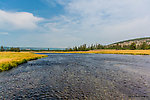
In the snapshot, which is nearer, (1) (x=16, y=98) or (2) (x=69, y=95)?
(1) (x=16, y=98)

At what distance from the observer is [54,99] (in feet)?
38.7

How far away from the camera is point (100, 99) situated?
11586mm

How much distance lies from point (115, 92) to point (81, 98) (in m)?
5.60

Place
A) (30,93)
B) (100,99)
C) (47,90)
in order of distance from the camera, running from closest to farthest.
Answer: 1. (100,99)
2. (30,93)
3. (47,90)

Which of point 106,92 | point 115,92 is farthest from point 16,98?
point 115,92

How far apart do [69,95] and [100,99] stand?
171 inches

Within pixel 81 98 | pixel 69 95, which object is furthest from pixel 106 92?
pixel 69 95

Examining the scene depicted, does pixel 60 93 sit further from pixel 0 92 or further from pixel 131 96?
pixel 131 96

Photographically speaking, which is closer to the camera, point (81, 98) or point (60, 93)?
point (81, 98)

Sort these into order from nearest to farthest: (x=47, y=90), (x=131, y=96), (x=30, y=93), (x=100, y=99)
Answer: (x=100, y=99) → (x=131, y=96) → (x=30, y=93) → (x=47, y=90)

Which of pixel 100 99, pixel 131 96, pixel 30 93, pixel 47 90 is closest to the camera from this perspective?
pixel 100 99

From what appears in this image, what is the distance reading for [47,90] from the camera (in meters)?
14.5

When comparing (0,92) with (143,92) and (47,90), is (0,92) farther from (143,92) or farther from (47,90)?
(143,92)

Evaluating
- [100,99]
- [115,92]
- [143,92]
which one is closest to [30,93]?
[100,99]
